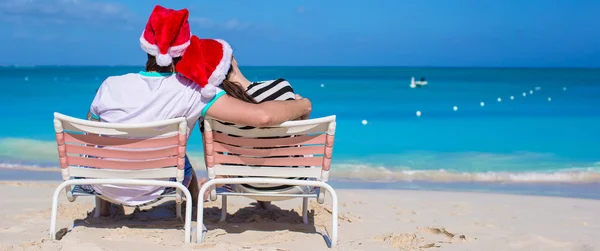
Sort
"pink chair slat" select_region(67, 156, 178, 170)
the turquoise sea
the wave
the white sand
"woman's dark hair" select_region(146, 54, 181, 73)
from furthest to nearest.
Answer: the turquoise sea, the wave, the white sand, "woman's dark hair" select_region(146, 54, 181, 73), "pink chair slat" select_region(67, 156, 178, 170)

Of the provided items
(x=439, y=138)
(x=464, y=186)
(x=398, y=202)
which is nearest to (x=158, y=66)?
(x=398, y=202)

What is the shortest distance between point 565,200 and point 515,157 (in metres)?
4.44

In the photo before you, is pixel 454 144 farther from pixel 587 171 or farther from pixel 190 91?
pixel 190 91

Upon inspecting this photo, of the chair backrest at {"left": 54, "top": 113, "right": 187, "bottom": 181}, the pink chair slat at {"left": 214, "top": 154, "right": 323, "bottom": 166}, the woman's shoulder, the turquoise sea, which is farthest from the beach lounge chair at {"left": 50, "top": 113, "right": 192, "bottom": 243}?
the turquoise sea

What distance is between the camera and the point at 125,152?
357cm

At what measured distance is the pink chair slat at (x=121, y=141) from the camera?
3543 millimetres

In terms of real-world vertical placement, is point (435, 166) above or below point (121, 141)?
above

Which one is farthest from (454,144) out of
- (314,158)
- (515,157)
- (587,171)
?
(314,158)

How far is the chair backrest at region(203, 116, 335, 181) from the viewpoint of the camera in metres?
3.60

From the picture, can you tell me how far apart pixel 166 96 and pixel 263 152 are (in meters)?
0.59

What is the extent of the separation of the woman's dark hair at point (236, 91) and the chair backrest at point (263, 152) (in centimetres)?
16

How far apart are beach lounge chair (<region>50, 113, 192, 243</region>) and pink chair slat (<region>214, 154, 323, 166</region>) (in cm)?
23

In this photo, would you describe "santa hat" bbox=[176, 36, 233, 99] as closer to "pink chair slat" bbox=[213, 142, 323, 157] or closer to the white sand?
"pink chair slat" bbox=[213, 142, 323, 157]

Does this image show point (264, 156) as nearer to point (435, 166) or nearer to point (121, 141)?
point (121, 141)
